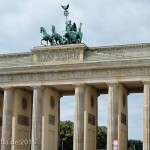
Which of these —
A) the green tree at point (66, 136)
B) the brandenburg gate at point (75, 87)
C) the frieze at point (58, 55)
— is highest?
the frieze at point (58, 55)

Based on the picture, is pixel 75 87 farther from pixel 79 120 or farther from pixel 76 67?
pixel 79 120

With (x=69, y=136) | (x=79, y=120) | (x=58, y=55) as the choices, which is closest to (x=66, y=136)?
(x=69, y=136)

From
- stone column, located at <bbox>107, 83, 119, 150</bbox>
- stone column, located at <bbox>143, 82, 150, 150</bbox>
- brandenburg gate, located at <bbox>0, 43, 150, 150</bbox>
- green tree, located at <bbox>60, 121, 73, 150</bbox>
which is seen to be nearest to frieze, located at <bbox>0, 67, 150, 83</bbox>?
brandenburg gate, located at <bbox>0, 43, 150, 150</bbox>

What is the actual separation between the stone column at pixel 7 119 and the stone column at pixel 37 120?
3698 mm

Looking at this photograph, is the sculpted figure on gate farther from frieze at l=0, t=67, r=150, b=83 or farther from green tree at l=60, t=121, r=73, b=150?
green tree at l=60, t=121, r=73, b=150

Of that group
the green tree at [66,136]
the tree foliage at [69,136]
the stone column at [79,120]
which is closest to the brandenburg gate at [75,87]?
the stone column at [79,120]

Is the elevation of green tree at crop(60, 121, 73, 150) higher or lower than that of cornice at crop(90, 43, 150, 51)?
lower

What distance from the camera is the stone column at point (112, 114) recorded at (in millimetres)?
54688

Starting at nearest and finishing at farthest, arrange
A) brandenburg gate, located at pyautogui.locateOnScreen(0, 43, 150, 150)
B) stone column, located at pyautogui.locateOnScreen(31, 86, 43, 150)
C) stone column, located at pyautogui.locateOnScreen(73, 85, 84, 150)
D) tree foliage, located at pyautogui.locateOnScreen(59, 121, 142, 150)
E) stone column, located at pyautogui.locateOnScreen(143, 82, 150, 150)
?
1. stone column, located at pyautogui.locateOnScreen(143, 82, 150, 150)
2. brandenburg gate, located at pyautogui.locateOnScreen(0, 43, 150, 150)
3. stone column, located at pyautogui.locateOnScreen(73, 85, 84, 150)
4. stone column, located at pyautogui.locateOnScreen(31, 86, 43, 150)
5. tree foliage, located at pyautogui.locateOnScreen(59, 121, 142, 150)

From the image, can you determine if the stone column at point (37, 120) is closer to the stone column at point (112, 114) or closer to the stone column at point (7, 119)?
the stone column at point (7, 119)

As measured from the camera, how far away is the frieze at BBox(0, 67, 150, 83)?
5509 centimetres

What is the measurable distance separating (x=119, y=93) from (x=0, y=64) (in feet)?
58.2

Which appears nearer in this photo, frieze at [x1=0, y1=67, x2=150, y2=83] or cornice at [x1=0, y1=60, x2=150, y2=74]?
cornice at [x1=0, y1=60, x2=150, y2=74]

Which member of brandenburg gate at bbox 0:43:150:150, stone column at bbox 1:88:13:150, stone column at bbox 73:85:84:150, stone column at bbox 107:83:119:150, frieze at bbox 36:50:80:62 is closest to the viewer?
stone column at bbox 107:83:119:150
